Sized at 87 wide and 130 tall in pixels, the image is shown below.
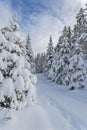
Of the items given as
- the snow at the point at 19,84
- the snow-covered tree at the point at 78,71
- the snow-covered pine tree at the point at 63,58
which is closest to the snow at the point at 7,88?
the snow at the point at 19,84

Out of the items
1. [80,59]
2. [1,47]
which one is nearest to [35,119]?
[1,47]

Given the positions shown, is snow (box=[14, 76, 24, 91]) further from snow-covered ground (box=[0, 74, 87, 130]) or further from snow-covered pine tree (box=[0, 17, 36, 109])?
snow-covered ground (box=[0, 74, 87, 130])

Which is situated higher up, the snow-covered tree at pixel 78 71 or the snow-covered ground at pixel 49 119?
the snow-covered tree at pixel 78 71

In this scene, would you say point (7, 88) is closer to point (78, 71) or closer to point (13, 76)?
point (13, 76)

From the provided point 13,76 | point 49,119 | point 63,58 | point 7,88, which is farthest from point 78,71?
point 7,88

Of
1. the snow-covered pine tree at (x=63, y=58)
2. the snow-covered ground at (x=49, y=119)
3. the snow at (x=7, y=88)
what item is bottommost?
the snow-covered ground at (x=49, y=119)

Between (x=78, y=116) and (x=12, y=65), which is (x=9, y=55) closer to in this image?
(x=12, y=65)

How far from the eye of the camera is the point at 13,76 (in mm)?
11703

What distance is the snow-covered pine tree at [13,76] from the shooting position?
11.4 m

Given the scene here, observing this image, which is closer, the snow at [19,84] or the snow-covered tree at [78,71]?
the snow at [19,84]

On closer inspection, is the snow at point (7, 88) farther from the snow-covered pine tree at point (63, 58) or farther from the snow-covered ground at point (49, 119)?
the snow-covered pine tree at point (63, 58)

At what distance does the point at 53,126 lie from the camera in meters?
12.1

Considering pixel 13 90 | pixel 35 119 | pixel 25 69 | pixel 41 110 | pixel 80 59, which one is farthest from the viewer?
pixel 80 59

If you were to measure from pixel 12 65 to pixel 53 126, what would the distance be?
383 centimetres
